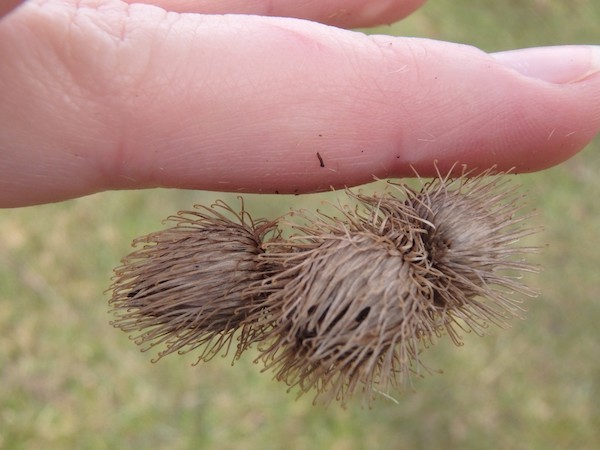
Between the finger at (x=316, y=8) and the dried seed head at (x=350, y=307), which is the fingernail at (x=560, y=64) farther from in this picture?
the dried seed head at (x=350, y=307)

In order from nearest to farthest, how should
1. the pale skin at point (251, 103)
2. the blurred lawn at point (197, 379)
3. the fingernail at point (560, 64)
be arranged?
the pale skin at point (251, 103) < the fingernail at point (560, 64) < the blurred lawn at point (197, 379)

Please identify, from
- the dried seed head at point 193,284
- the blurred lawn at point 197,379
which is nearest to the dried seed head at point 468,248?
the dried seed head at point 193,284

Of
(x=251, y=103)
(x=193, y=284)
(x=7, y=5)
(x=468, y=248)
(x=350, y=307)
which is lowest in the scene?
(x=193, y=284)

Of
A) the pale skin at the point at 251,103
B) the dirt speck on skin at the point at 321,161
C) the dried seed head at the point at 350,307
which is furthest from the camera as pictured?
the dirt speck on skin at the point at 321,161

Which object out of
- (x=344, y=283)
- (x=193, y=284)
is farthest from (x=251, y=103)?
(x=344, y=283)

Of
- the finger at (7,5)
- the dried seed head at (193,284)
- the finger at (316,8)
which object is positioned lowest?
the dried seed head at (193,284)

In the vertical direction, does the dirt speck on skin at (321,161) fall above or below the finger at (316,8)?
below

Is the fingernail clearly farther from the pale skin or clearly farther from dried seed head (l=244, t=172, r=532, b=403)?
dried seed head (l=244, t=172, r=532, b=403)

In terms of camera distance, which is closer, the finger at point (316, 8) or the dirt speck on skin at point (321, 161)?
the dirt speck on skin at point (321, 161)

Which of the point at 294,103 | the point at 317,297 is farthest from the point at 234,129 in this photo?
the point at 317,297

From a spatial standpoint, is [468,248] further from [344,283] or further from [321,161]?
[321,161]
